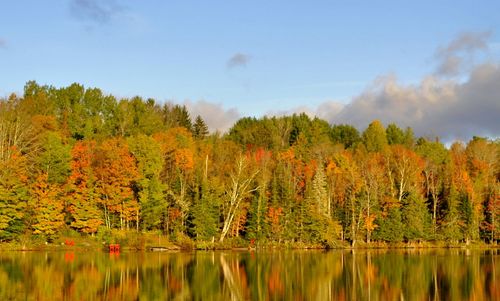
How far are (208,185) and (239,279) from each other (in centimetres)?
3769

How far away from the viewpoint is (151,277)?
136ft

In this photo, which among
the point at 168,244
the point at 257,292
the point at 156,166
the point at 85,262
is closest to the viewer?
the point at 257,292

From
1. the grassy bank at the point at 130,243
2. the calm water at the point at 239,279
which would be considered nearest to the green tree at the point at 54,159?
the grassy bank at the point at 130,243

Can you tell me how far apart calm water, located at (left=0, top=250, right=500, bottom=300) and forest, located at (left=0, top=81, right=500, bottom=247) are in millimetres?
18319

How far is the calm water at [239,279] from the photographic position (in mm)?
33875

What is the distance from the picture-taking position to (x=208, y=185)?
7900cm

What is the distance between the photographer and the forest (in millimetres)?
75562

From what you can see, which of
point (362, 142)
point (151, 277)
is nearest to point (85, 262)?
point (151, 277)

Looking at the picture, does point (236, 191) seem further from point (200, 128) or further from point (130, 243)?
point (200, 128)

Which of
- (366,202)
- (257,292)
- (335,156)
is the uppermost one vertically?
(335,156)

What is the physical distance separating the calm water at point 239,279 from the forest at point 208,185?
18319mm

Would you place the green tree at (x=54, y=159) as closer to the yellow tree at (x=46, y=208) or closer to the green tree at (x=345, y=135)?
the yellow tree at (x=46, y=208)

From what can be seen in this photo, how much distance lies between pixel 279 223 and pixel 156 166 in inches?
668

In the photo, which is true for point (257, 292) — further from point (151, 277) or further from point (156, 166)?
point (156, 166)
